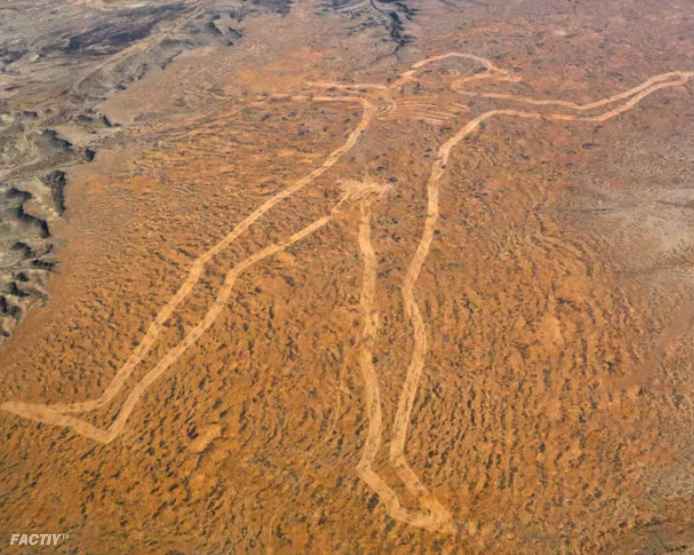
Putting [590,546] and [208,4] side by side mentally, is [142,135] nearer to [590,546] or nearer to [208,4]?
[208,4]

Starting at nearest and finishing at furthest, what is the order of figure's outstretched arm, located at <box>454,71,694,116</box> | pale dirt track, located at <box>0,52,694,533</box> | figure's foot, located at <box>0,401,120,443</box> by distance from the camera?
pale dirt track, located at <box>0,52,694,533</box> < figure's foot, located at <box>0,401,120,443</box> < figure's outstretched arm, located at <box>454,71,694,116</box>

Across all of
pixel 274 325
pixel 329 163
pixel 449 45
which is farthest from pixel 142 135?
pixel 449 45

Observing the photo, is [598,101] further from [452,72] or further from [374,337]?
[374,337]

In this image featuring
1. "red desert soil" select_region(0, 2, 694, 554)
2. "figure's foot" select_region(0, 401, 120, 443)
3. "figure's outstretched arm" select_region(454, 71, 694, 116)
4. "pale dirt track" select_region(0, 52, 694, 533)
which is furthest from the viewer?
"figure's outstretched arm" select_region(454, 71, 694, 116)

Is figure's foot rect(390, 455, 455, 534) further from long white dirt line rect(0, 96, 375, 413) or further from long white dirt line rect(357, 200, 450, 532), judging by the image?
long white dirt line rect(0, 96, 375, 413)

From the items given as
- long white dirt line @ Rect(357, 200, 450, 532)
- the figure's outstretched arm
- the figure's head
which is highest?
the figure's head

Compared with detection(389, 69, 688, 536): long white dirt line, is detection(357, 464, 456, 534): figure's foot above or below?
below

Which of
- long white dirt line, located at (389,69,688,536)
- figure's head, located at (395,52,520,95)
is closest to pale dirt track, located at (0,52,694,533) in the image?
long white dirt line, located at (389,69,688,536)
